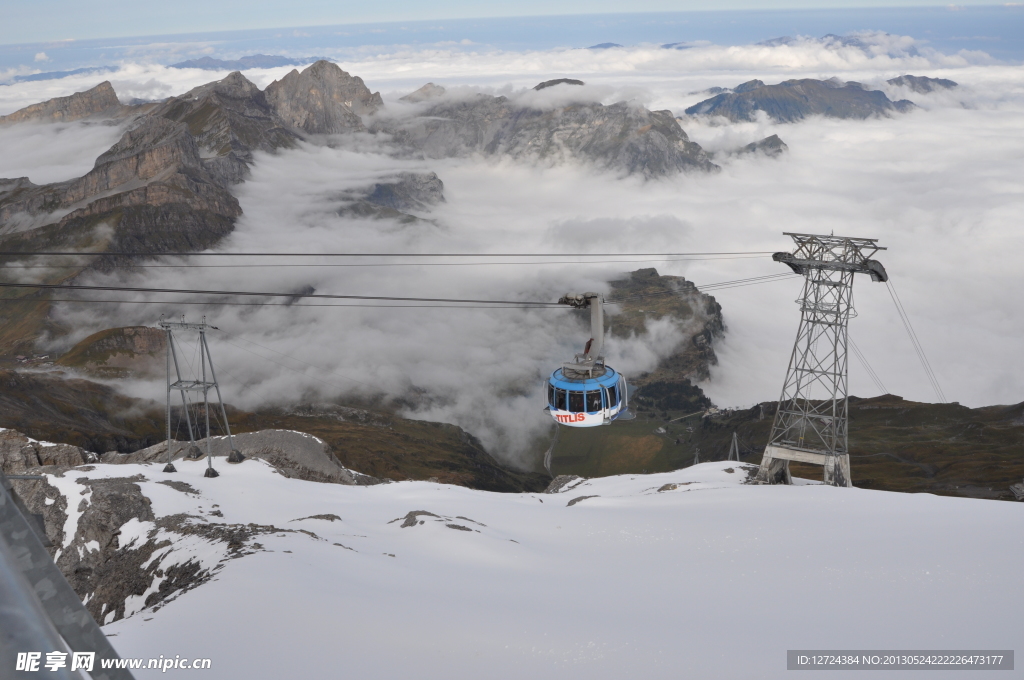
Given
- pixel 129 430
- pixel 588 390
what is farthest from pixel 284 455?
pixel 129 430

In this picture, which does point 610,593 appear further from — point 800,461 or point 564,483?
point 564,483

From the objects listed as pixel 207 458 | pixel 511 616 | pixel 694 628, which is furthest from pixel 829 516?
pixel 207 458

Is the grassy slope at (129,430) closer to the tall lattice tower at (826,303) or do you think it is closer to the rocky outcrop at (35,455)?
Result: the rocky outcrop at (35,455)

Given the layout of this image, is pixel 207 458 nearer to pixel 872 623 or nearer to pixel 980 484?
pixel 872 623

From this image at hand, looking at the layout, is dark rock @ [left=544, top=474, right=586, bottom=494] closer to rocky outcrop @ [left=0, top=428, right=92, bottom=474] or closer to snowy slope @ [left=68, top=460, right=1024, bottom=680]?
snowy slope @ [left=68, top=460, right=1024, bottom=680]

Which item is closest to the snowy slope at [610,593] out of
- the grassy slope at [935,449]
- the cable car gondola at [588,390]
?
the cable car gondola at [588,390]
